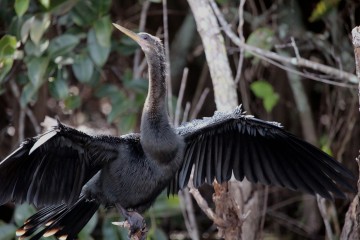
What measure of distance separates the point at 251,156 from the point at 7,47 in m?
1.80

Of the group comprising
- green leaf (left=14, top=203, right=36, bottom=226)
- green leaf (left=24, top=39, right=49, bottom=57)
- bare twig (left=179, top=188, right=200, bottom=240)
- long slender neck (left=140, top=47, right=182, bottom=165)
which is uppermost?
green leaf (left=24, top=39, right=49, bottom=57)

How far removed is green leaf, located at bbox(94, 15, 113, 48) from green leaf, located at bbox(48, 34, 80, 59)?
0.52 feet

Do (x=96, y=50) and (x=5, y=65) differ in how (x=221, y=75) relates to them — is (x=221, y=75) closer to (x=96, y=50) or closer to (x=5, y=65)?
(x=96, y=50)

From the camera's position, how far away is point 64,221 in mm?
4332

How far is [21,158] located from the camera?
3732 mm

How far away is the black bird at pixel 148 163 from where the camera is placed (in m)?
3.86

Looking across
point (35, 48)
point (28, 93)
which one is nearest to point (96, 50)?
point (35, 48)

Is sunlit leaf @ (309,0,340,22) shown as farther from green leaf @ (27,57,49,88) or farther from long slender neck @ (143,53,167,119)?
long slender neck @ (143,53,167,119)

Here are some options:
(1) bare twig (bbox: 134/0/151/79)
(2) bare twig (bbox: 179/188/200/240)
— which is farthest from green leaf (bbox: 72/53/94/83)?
(2) bare twig (bbox: 179/188/200/240)

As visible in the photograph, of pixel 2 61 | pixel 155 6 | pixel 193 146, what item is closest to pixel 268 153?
pixel 193 146

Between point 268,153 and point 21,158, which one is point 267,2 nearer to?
point 268,153

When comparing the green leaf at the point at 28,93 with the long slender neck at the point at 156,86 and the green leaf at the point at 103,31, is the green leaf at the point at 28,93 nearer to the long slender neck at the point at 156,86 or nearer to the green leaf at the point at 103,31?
the green leaf at the point at 103,31

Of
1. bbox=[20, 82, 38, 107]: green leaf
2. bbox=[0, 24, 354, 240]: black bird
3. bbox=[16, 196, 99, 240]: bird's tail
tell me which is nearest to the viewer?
bbox=[0, 24, 354, 240]: black bird

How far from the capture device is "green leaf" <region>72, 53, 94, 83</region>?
17.9 ft
